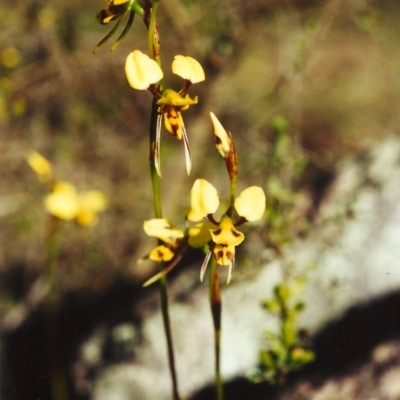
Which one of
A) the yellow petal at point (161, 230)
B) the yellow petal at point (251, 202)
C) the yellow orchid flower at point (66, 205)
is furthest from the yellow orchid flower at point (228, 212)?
the yellow orchid flower at point (66, 205)

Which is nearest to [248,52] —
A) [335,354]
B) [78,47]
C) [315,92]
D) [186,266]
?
[315,92]

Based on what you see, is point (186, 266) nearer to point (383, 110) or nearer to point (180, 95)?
point (180, 95)

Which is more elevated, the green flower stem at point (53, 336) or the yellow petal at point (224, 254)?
the green flower stem at point (53, 336)

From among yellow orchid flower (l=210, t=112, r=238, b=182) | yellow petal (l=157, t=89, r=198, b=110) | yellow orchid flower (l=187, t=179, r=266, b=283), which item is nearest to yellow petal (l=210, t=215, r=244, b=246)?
yellow orchid flower (l=187, t=179, r=266, b=283)

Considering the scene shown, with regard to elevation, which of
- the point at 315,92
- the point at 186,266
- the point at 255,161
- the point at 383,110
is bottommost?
the point at 186,266

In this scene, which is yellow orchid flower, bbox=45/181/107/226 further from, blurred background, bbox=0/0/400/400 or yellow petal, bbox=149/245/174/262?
yellow petal, bbox=149/245/174/262

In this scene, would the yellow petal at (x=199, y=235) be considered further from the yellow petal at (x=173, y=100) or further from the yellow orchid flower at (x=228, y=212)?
the yellow petal at (x=173, y=100)

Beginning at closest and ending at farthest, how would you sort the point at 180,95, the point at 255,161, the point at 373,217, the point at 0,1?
the point at 180,95
the point at 373,217
the point at 255,161
the point at 0,1
